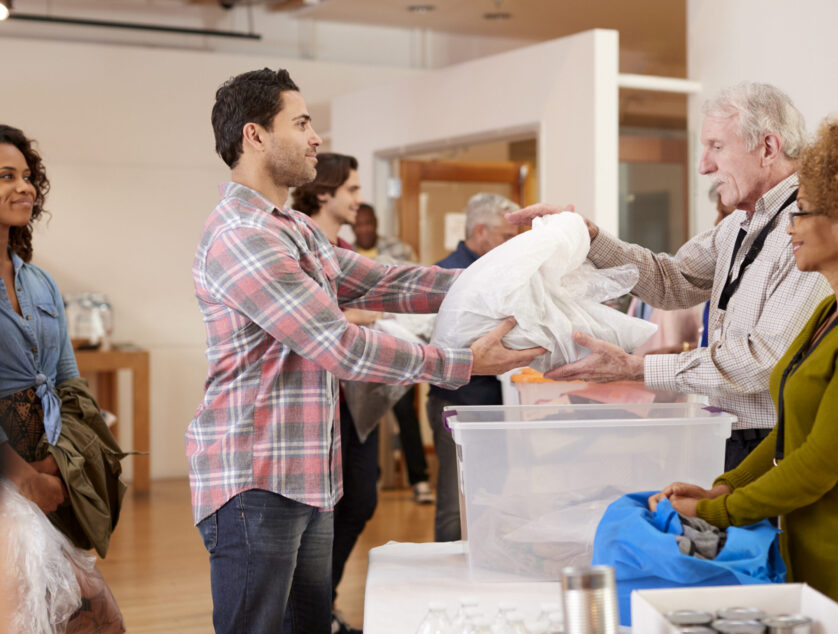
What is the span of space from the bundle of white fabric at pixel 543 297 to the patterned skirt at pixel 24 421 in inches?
46.5

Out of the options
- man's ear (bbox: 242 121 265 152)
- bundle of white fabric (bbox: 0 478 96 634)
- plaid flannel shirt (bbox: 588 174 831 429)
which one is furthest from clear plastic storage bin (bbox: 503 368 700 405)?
bundle of white fabric (bbox: 0 478 96 634)

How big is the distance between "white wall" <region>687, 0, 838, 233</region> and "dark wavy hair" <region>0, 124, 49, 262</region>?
2.75 m

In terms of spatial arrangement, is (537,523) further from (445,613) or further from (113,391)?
(113,391)

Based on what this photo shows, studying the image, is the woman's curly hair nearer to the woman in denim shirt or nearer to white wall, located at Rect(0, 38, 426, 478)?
the woman in denim shirt

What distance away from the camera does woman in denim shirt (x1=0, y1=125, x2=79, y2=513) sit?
2.47 m

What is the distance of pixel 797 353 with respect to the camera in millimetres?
1603

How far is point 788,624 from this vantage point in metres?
1.14

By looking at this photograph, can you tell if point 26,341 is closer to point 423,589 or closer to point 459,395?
point 423,589

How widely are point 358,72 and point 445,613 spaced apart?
6.60m

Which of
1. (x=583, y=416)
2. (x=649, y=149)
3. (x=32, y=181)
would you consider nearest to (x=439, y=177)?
(x=649, y=149)

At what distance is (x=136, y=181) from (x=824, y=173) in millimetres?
6123

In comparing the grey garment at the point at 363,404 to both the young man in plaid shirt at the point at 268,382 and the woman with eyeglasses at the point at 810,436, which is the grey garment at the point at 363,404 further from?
the woman with eyeglasses at the point at 810,436

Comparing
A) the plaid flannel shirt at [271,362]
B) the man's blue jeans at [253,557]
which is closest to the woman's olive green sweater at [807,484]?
the plaid flannel shirt at [271,362]

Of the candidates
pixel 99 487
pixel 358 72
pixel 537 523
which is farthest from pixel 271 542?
pixel 358 72
